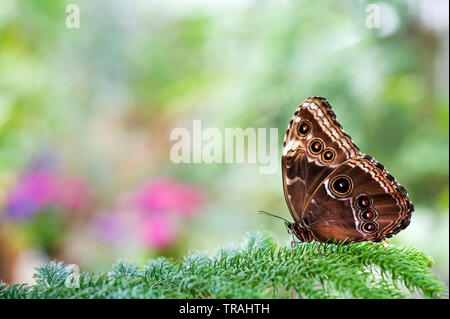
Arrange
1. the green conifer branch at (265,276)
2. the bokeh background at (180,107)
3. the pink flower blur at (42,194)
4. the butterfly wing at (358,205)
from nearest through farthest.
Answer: the green conifer branch at (265,276), the butterfly wing at (358,205), the bokeh background at (180,107), the pink flower blur at (42,194)

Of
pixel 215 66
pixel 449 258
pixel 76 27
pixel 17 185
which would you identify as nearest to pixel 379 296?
pixel 449 258

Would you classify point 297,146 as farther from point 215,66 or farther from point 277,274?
point 215,66

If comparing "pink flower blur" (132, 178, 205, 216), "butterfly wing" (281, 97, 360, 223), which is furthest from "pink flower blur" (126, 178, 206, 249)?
"butterfly wing" (281, 97, 360, 223)

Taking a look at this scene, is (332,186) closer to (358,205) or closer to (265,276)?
(358,205)

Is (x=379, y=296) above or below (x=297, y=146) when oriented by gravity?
below

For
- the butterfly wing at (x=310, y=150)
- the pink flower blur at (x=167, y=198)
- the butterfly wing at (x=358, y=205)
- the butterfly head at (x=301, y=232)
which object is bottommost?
the butterfly head at (x=301, y=232)

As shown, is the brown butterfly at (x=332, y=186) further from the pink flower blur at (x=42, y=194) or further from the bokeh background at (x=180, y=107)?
the pink flower blur at (x=42, y=194)

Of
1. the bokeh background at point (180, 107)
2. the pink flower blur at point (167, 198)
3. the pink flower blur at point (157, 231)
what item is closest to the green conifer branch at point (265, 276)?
the bokeh background at point (180, 107)
